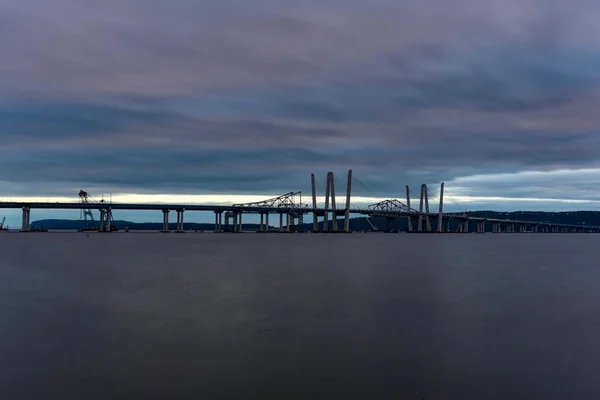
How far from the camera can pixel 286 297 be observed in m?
30.6

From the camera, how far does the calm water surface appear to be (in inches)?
576

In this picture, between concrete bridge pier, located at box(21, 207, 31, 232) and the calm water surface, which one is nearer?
the calm water surface

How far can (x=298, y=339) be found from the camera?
65.3 feet

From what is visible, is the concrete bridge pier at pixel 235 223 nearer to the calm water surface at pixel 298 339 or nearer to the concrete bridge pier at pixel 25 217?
the concrete bridge pier at pixel 25 217

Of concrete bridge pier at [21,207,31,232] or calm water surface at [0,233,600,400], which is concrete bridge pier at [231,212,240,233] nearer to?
concrete bridge pier at [21,207,31,232]

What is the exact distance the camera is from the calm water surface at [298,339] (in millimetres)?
14633

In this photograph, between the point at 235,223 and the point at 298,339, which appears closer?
the point at 298,339

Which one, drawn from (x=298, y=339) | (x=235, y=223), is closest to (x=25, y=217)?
(x=235, y=223)

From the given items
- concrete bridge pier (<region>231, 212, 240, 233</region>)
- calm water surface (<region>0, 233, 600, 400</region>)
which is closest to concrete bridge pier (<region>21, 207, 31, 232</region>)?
concrete bridge pier (<region>231, 212, 240, 233</region>)

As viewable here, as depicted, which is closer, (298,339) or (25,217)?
(298,339)

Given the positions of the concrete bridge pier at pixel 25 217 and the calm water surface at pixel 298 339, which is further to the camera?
the concrete bridge pier at pixel 25 217

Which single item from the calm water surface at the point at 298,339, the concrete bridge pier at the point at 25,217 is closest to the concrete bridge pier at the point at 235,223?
the concrete bridge pier at the point at 25,217

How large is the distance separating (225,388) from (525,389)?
278 inches

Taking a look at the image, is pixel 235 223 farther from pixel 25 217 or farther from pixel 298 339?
pixel 298 339
